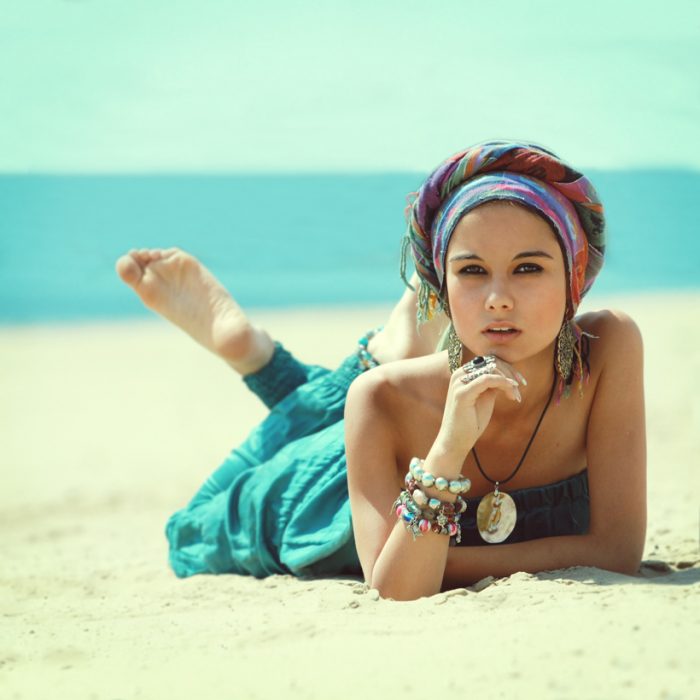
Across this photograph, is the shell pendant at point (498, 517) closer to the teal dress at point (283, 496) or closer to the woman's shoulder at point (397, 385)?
the woman's shoulder at point (397, 385)

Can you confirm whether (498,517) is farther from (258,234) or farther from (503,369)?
(258,234)

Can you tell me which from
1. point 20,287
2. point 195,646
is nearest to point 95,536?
point 195,646

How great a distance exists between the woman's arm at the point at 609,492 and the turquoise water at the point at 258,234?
10.6 m

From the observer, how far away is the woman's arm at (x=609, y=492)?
10.7ft

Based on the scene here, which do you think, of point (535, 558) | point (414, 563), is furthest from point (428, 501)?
point (535, 558)

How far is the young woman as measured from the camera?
3074mm

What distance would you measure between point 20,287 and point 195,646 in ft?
45.9

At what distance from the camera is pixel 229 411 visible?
869 centimetres

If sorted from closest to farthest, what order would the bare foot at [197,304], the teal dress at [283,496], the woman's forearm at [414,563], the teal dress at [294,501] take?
the woman's forearm at [414,563], the teal dress at [294,501], the teal dress at [283,496], the bare foot at [197,304]

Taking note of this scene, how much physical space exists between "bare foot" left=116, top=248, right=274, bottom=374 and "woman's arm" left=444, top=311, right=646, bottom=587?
5.66 ft

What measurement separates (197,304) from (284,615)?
7.26ft

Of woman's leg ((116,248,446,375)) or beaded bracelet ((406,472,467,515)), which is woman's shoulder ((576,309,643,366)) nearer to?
beaded bracelet ((406,472,467,515))

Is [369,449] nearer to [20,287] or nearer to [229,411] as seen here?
[229,411]

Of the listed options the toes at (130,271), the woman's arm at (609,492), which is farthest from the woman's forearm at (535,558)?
the toes at (130,271)
